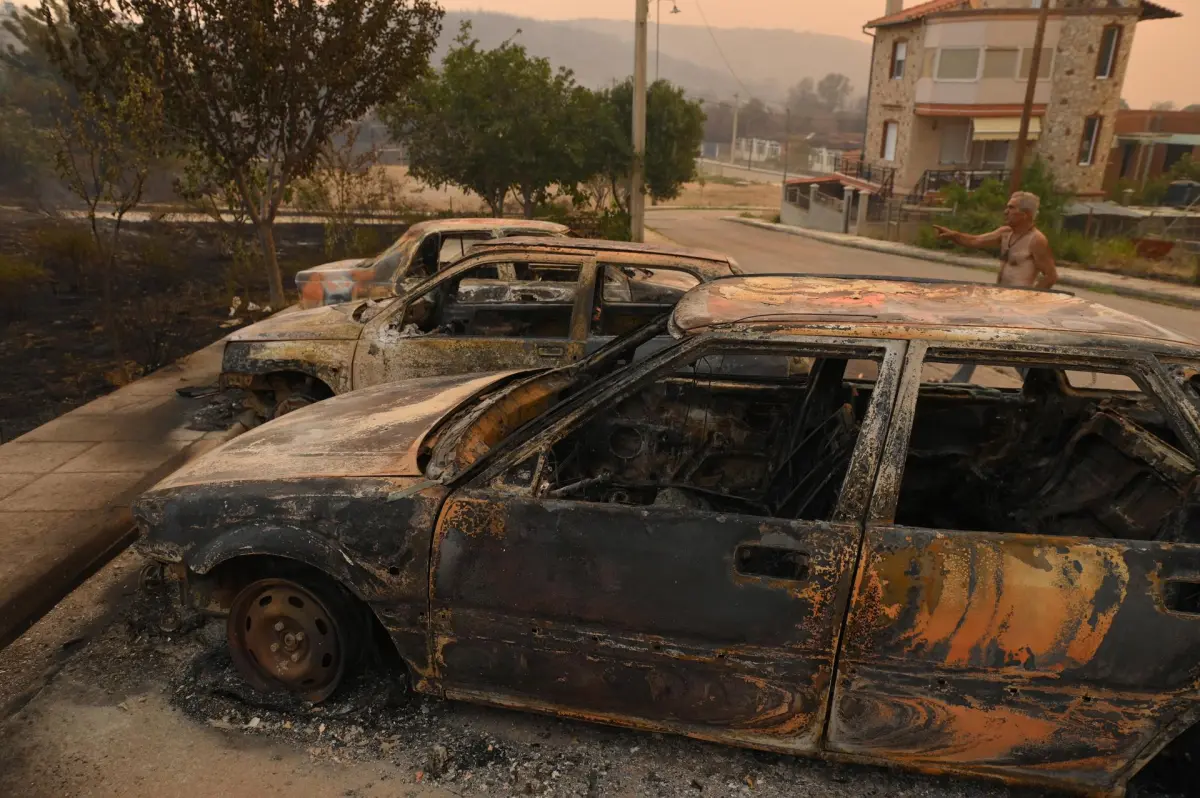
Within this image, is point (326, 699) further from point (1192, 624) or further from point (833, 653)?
point (1192, 624)

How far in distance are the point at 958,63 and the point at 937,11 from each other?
2448 millimetres

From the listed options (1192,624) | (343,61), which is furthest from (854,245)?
(1192,624)

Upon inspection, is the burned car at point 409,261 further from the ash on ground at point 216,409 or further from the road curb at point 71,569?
the road curb at point 71,569

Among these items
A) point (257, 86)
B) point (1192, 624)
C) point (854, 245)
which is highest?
point (257, 86)

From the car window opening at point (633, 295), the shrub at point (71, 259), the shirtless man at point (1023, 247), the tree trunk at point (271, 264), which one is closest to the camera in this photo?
the car window opening at point (633, 295)

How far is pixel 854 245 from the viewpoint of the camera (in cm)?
2219

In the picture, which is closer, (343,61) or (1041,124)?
(343,61)

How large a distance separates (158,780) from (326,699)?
61 cm

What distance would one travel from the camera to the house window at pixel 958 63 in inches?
1284

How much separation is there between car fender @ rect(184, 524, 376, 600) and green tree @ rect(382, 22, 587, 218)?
15.7 meters

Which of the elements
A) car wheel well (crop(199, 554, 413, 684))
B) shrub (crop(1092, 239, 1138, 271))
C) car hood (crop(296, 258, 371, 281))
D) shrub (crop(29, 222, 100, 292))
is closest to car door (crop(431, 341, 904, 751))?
car wheel well (crop(199, 554, 413, 684))

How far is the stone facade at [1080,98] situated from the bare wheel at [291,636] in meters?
38.4

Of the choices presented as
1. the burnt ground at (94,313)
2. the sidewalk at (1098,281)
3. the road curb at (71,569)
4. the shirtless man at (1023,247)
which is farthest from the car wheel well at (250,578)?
the sidewalk at (1098,281)

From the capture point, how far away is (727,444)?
12.4 feet
